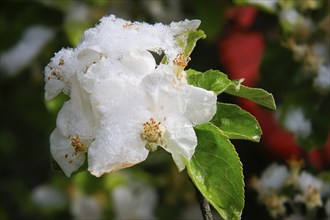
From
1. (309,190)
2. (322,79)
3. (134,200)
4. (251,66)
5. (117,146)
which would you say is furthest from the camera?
(251,66)

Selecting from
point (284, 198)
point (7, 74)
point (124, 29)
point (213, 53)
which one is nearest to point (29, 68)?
point (7, 74)

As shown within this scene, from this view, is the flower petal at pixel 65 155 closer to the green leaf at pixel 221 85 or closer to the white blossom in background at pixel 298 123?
the green leaf at pixel 221 85

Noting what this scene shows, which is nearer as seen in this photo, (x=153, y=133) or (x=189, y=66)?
(x=153, y=133)

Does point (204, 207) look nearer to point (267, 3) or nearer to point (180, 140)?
point (180, 140)

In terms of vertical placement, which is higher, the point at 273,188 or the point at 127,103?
the point at 127,103

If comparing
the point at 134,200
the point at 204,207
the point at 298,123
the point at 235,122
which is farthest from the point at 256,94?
the point at 134,200

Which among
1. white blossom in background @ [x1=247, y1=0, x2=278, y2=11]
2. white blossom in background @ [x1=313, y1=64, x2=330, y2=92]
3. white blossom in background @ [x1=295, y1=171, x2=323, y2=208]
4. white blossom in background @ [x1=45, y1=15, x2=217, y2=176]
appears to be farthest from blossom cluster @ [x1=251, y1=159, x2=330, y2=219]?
white blossom in background @ [x1=45, y1=15, x2=217, y2=176]

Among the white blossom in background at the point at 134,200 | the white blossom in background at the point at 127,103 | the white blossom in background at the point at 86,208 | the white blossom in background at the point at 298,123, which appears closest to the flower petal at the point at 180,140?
the white blossom in background at the point at 127,103
